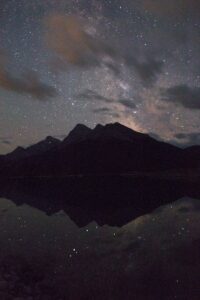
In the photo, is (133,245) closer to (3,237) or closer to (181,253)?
(181,253)

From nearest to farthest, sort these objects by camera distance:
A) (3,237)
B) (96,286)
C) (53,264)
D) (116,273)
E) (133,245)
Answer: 1. (96,286)
2. (116,273)
3. (53,264)
4. (133,245)
5. (3,237)

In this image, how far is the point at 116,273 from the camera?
1427 centimetres

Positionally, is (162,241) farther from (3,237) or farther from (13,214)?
(13,214)

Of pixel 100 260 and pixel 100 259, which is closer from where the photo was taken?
pixel 100 260

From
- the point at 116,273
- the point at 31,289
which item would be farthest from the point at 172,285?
the point at 31,289

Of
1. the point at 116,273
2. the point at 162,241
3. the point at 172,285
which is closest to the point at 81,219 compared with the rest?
the point at 162,241

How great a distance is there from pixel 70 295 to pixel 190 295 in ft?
13.5

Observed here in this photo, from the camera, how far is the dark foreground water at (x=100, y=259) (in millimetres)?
12031

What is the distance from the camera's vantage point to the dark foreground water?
1203 cm

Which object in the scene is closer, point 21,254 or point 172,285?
point 172,285

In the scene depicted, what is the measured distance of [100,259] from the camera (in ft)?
54.3

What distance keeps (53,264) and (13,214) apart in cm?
1778

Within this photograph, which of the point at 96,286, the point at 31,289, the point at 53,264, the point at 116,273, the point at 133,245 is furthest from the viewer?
the point at 133,245

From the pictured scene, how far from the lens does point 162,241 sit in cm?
2038
